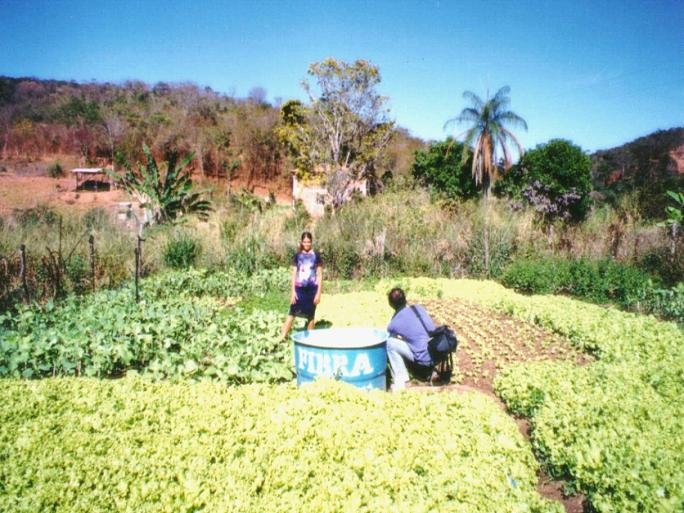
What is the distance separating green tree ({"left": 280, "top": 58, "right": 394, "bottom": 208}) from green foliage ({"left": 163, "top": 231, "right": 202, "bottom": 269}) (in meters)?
11.4

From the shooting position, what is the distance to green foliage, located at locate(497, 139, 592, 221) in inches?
871

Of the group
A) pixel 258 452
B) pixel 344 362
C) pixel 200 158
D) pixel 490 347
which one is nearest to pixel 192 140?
pixel 200 158

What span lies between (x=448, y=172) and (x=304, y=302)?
21375 millimetres

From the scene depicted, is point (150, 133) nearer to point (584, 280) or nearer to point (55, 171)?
point (55, 171)

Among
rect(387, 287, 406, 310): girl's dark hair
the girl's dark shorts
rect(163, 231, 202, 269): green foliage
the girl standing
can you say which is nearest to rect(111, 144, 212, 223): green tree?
rect(163, 231, 202, 269): green foliage

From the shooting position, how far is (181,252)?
1288 centimetres

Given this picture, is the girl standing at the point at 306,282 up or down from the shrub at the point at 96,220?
down

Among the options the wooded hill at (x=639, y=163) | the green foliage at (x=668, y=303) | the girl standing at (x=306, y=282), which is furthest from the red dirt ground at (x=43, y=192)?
the green foliage at (x=668, y=303)

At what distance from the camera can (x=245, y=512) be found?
8.51ft

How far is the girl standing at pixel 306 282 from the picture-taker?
6.67 meters

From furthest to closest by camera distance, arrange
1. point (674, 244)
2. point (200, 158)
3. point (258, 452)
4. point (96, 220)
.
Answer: point (200, 158)
point (96, 220)
point (674, 244)
point (258, 452)

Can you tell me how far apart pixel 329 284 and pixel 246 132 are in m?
26.9

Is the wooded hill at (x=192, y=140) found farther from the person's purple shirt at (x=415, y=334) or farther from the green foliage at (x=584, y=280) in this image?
the person's purple shirt at (x=415, y=334)

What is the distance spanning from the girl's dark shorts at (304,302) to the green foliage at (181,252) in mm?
7271
